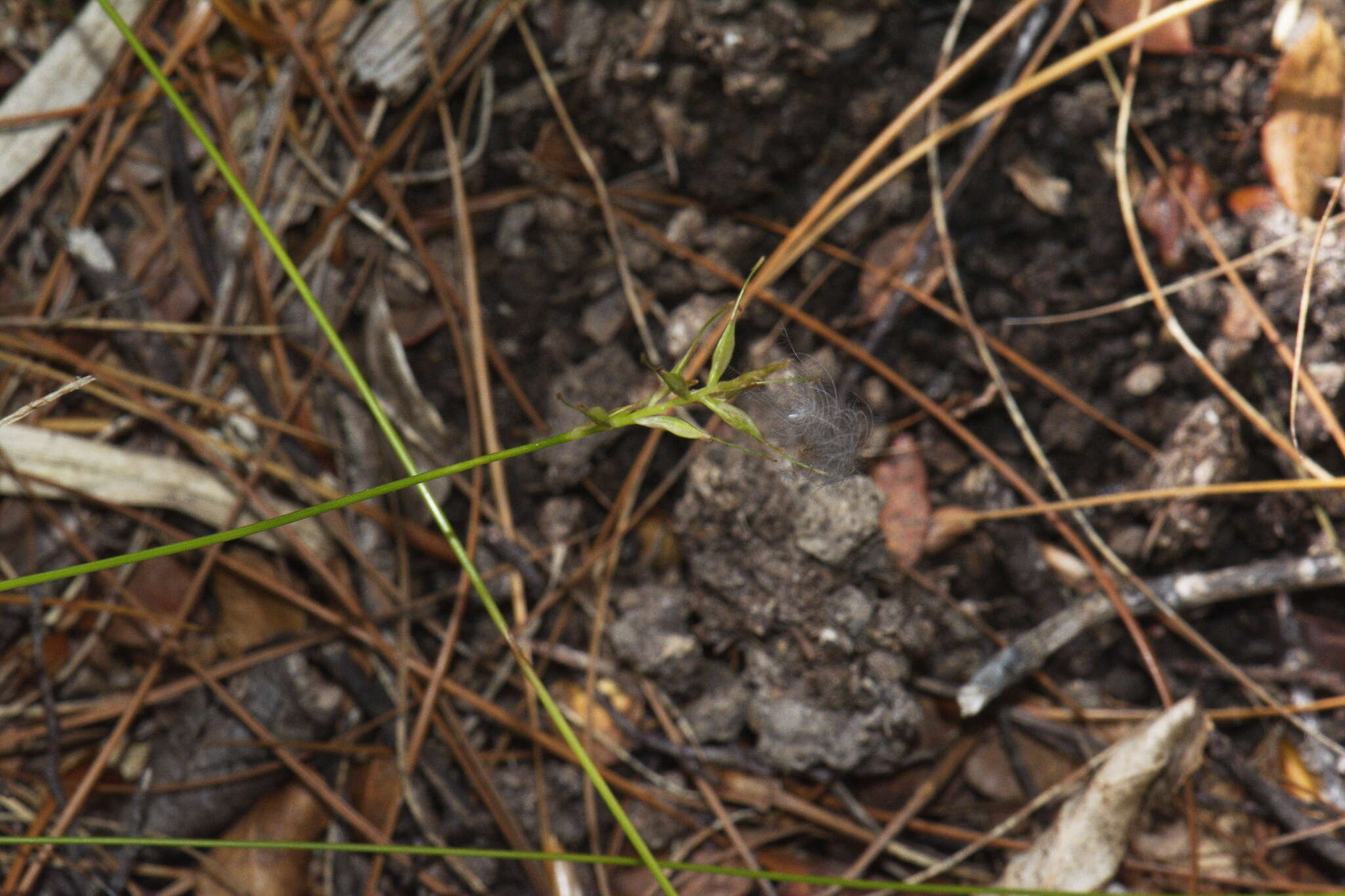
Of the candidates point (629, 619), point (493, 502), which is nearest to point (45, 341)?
point (493, 502)

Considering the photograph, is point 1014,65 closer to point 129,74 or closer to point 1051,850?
point 1051,850

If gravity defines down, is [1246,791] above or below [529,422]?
below

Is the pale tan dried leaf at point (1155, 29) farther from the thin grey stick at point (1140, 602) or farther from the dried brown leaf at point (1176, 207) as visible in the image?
the thin grey stick at point (1140, 602)

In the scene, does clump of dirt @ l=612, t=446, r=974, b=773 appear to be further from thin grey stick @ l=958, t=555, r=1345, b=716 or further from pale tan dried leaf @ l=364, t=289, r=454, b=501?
pale tan dried leaf @ l=364, t=289, r=454, b=501

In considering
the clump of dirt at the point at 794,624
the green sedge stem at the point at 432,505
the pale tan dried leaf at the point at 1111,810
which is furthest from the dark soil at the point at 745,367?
the green sedge stem at the point at 432,505

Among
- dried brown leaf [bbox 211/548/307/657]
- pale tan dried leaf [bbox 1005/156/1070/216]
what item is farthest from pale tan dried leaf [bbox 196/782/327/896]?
pale tan dried leaf [bbox 1005/156/1070/216]
